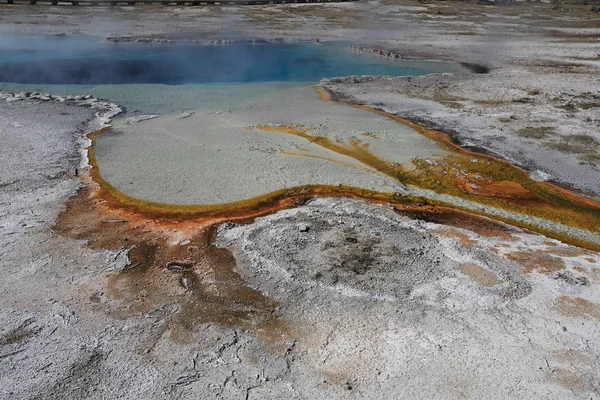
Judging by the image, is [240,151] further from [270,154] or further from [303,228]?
[303,228]

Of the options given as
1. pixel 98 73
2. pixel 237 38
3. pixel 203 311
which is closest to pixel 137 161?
pixel 203 311

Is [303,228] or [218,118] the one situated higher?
[218,118]

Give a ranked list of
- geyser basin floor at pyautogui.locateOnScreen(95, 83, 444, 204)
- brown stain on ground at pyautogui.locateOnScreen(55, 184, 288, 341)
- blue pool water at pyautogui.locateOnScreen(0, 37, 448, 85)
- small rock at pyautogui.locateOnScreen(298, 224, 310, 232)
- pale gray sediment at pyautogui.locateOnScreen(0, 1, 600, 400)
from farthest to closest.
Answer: blue pool water at pyautogui.locateOnScreen(0, 37, 448, 85), geyser basin floor at pyautogui.locateOnScreen(95, 83, 444, 204), small rock at pyautogui.locateOnScreen(298, 224, 310, 232), brown stain on ground at pyautogui.locateOnScreen(55, 184, 288, 341), pale gray sediment at pyautogui.locateOnScreen(0, 1, 600, 400)

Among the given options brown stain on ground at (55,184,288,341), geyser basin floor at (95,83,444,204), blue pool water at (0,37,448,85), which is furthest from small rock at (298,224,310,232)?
blue pool water at (0,37,448,85)

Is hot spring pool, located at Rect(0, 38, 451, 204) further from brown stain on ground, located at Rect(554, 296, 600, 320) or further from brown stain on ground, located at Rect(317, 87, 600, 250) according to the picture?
brown stain on ground, located at Rect(554, 296, 600, 320)

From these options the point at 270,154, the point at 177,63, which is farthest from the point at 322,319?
the point at 177,63

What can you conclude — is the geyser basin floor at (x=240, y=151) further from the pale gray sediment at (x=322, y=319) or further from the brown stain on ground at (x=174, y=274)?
the pale gray sediment at (x=322, y=319)
